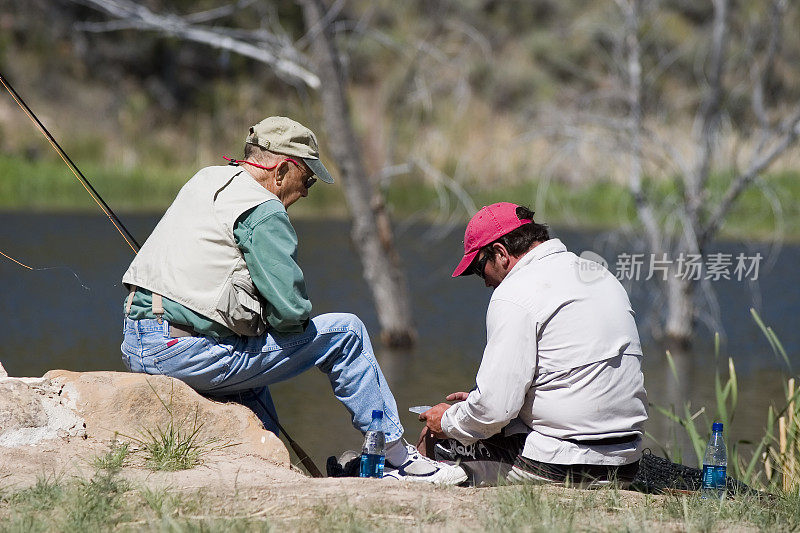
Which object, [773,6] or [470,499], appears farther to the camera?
[773,6]

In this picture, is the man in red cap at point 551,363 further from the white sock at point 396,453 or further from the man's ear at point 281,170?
the man's ear at point 281,170

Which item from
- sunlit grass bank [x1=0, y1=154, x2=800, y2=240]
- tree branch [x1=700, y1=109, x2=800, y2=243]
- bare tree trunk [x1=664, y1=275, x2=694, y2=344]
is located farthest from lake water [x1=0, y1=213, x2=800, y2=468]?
sunlit grass bank [x1=0, y1=154, x2=800, y2=240]

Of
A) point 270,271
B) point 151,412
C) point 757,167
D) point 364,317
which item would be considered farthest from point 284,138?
point 364,317

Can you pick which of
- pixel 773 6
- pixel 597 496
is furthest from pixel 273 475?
pixel 773 6

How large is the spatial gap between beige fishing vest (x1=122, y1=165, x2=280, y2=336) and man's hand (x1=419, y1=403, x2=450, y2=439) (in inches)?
28.8

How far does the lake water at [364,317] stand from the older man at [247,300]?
163 cm

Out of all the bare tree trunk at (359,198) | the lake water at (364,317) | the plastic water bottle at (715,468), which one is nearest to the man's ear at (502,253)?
the plastic water bottle at (715,468)

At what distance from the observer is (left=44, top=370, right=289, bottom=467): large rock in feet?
12.6

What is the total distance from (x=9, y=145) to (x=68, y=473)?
1968 cm

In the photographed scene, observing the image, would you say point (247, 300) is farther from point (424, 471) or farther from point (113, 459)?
point (424, 471)

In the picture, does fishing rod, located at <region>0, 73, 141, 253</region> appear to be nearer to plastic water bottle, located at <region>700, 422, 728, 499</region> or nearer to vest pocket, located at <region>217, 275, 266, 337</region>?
vest pocket, located at <region>217, 275, 266, 337</region>

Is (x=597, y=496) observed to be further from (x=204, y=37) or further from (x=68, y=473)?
(x=204, y=37)

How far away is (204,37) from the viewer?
9094 millimetres

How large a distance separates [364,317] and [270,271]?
8.09 metres
